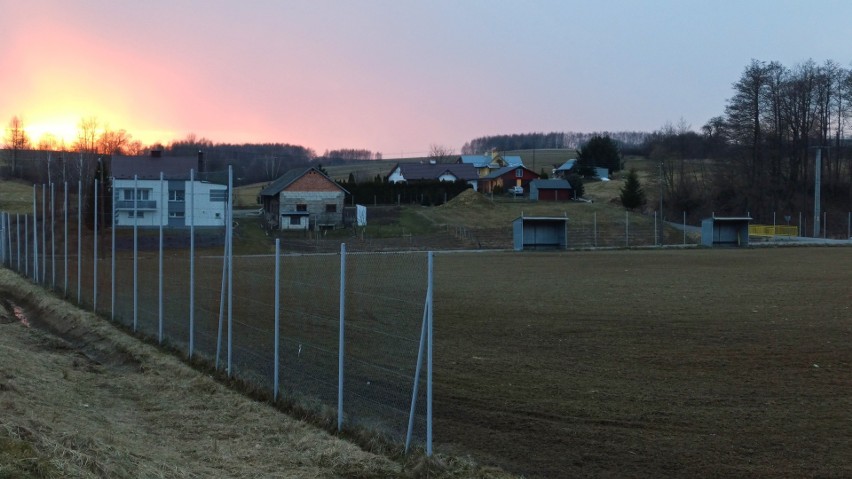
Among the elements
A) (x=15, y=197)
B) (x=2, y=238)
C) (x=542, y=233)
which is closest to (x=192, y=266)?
(x=2, y=238)

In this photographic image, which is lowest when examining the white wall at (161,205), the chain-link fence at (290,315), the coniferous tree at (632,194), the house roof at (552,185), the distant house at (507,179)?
the chain-link fence at (290,315)

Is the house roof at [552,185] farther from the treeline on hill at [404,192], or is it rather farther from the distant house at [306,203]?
the distant house at [306,203]

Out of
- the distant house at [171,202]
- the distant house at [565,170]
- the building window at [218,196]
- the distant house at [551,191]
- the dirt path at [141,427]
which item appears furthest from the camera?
the distant house at [565,170]

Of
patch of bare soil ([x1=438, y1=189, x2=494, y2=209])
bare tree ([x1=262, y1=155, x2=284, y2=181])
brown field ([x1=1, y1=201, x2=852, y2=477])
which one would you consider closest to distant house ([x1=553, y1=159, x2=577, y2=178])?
patch of bare soil ([x1=438, y1=189, x2=494, y2=209])

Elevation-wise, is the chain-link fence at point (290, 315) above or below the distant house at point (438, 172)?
below

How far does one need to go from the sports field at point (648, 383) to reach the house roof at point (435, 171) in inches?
3268

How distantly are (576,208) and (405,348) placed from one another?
7468cm

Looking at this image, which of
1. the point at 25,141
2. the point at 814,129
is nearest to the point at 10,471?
the point at 814,129

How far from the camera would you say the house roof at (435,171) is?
104812 mm

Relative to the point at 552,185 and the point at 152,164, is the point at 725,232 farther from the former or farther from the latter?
the point at 152,164

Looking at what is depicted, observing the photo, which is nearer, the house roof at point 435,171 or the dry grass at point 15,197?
the dry grass at point 15,197

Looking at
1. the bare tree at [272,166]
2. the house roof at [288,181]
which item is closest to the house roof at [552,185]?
the house roof at [288,181]

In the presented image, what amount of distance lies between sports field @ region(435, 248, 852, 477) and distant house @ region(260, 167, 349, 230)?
4657 cm

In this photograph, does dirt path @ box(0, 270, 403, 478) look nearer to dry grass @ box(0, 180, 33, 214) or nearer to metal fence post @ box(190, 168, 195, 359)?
metal fence post @ box(190, 168, 195, 359)
